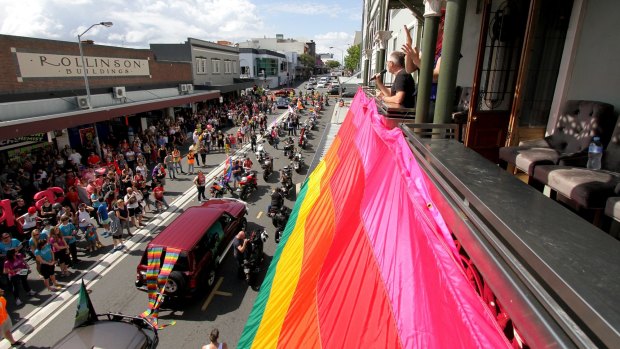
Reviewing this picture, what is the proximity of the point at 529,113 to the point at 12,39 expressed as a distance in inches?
908

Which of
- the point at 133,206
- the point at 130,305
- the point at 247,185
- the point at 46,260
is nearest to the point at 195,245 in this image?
the point at 130,305

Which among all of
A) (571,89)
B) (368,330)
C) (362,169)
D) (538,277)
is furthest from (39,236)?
(571,89)

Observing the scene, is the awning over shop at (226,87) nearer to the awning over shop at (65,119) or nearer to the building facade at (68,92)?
the building facade at (68,92)

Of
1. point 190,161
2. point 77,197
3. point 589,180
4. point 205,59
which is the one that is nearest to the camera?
point 589,180

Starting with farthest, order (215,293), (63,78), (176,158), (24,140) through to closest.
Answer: (63,78) < (176,158) < (24,140) < (215,293)

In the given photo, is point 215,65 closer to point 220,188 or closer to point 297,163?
point 297,163

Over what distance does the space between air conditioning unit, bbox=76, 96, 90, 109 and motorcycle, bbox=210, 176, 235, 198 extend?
1103 centimetres

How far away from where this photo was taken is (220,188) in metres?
15.9

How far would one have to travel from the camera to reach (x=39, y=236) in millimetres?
9883

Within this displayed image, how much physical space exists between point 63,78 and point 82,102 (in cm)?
170

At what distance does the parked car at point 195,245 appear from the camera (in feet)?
29.0

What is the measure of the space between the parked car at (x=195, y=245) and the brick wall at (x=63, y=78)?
569 inches

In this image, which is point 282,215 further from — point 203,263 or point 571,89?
point 571,89

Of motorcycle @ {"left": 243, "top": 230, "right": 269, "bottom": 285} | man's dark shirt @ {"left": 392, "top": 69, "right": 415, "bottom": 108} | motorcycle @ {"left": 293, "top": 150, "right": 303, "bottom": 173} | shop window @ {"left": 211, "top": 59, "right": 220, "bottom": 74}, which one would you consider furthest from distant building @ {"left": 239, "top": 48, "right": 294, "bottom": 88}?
man's dark shirt @ {"left": 392, "top": 69, "right": 415, "bottom": 108}
